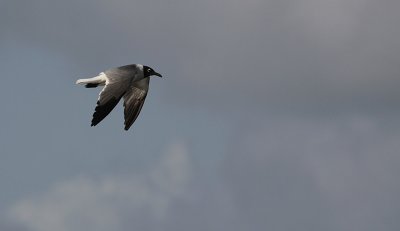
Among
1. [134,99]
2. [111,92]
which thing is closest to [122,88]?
[111,92]

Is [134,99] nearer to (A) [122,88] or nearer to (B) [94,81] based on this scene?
(B) [94,81]

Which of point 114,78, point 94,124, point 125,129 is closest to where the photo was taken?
point 94,124

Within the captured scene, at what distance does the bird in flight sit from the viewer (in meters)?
38.0

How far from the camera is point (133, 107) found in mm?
44969

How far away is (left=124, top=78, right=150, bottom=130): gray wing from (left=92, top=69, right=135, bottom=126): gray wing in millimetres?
3133

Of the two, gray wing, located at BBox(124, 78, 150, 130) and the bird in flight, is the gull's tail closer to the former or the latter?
the bird in flight

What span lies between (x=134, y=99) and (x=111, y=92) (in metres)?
6.17

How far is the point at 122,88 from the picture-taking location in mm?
39812

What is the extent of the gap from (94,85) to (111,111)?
3479mm

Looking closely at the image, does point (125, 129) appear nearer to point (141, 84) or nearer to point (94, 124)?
point (141, 84)

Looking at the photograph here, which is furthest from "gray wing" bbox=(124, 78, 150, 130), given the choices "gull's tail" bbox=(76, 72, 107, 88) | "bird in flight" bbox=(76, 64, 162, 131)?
"gull's tail" bbox=(76, 72, 107, 88)

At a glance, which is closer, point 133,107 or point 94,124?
point 94,124

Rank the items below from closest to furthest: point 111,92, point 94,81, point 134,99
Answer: point 111,92
point 94,81
point 134,99

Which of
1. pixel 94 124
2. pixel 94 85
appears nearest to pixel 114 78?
pixel 94 85
